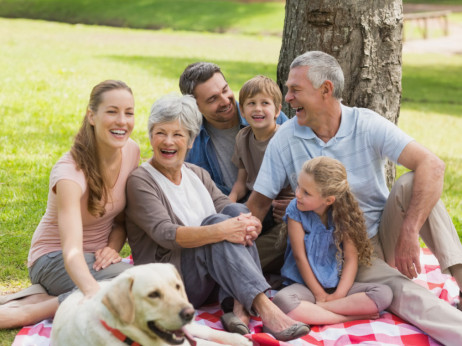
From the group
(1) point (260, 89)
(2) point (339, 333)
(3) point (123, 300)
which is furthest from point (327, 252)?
(3) point (123, 300)

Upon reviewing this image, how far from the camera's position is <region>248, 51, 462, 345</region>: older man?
Answer: 158 inches

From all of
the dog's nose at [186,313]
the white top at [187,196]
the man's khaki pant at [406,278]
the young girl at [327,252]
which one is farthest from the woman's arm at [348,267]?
the dog's nose at [186,313]

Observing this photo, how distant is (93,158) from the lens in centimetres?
376

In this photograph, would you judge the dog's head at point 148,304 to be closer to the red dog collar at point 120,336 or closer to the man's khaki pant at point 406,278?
the red dog collar at point 120,336

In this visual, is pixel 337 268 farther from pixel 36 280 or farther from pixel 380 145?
pixel 36 280

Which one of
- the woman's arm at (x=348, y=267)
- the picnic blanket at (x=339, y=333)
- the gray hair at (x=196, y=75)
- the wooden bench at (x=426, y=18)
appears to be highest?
the wooden bench at (x=426, y=18)

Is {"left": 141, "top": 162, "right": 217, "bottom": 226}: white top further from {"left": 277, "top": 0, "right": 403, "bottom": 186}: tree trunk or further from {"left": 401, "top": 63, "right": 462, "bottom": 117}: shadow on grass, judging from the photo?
{"left": 401, "top": 63, "right": 462, "bottom": 117}: shadow on grass

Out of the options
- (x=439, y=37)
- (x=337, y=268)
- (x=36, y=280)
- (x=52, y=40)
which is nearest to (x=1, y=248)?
(x=36, y=280)

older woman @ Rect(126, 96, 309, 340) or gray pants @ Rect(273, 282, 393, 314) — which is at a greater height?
older woman @ Rect(126, 96, 309, 340)

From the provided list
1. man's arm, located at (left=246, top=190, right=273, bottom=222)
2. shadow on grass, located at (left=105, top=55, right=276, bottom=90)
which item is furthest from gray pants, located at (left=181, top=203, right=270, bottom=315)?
shadow on grass, located at (left=105, top=55, right=276, bottom=90)

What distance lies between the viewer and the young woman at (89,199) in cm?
367

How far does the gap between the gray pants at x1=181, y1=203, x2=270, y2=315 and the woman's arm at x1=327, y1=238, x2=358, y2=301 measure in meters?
0.55

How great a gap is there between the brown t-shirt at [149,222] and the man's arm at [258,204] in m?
0.66

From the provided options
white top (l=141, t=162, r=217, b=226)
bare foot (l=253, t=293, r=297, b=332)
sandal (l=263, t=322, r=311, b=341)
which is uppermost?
white top (l=141, t=162, r=217, b=226)
